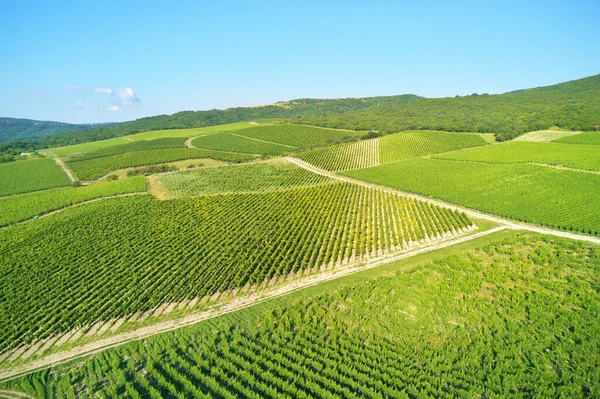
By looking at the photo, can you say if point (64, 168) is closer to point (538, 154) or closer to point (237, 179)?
point (237, 179)

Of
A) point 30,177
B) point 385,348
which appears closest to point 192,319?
point 385,348

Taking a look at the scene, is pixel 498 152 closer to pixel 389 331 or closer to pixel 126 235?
pixel 389 331

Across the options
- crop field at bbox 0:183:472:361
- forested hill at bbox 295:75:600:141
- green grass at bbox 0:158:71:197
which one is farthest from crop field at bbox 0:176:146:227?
forested hill at bbox 295:75:600:141

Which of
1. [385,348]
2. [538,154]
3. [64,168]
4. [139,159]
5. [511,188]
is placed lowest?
[385,348]

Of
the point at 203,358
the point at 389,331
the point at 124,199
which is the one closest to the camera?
the point at 203,358

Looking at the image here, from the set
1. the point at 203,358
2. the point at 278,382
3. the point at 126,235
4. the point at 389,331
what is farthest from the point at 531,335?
the point at 126,235

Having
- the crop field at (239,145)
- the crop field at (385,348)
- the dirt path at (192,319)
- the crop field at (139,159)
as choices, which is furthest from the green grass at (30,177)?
the crop field at (385,348)
